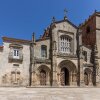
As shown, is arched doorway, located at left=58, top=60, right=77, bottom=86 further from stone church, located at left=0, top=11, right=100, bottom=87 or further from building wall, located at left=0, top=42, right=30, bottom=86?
building wall, located at left=0, top=42, right=30, bottom=86

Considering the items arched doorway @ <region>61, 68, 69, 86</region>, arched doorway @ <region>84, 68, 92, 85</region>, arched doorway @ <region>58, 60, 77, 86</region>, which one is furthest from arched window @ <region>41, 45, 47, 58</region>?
arched doorway @ <region>84, 68, 92, 85</region>

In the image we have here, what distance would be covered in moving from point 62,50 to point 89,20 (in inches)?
408

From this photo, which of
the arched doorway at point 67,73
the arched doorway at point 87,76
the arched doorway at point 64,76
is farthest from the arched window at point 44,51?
the arched doorway at point 87,76

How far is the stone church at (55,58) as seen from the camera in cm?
3656

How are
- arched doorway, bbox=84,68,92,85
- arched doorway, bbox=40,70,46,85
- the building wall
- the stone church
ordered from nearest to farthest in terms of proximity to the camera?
1. the building wall
2. the stone church
3. arched doorway, bbox=40,70,46,85
4. arched doorway, bbox=84,68,92,85

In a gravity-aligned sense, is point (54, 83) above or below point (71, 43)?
below

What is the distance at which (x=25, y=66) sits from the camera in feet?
123

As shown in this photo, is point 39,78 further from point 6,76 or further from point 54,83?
point 6,76

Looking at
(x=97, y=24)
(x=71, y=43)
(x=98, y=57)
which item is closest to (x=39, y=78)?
(x=71, y=43)

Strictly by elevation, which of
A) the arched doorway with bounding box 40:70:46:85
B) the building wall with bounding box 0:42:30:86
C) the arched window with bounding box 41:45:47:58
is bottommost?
the arched doorway with bounding box 40:70:46:85

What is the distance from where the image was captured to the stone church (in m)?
36.6

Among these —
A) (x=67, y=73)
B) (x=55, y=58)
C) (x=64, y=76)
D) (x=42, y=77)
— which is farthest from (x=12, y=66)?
(x=67, y=73)

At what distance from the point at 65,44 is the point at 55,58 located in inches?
145

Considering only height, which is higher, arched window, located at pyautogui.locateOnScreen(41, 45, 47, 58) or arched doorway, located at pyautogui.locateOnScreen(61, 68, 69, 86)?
Result: arched window, located at pyautogui.locateOnScreen(41, 45, 47, 58)
